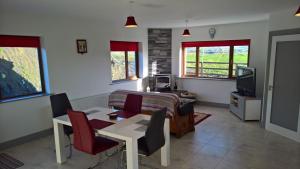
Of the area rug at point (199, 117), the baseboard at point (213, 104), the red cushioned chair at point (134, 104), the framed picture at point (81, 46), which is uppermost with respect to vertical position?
the framed picture at point (81, 46)

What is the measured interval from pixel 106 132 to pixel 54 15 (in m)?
2.73

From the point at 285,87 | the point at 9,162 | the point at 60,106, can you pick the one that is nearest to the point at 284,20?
the point at 285,87

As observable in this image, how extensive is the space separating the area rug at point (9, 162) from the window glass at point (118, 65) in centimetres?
301

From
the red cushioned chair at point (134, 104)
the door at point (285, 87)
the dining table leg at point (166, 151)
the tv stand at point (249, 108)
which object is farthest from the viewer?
the tv stand at point (249, 108)

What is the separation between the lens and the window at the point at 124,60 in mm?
5750

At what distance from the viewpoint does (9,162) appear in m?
3.27

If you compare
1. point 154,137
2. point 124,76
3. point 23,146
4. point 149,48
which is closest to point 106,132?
point 154,137

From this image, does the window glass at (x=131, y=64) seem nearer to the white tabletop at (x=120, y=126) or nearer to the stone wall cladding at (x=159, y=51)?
the stone wall cladding at (x=159, y=51)

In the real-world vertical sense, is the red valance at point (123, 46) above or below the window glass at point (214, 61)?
above

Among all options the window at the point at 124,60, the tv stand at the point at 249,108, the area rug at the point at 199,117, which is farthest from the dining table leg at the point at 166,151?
the window at the point at 124,60

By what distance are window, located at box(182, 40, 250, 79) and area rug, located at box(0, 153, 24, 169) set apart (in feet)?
16.6

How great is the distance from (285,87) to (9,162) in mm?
4897

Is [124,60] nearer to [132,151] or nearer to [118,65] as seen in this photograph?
[118,65]

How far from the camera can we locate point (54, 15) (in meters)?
4.07
